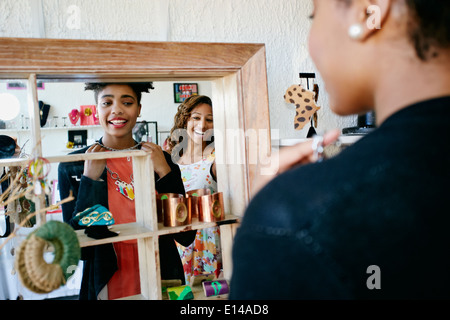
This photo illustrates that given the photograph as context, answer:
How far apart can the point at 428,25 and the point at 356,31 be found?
8 centimetres

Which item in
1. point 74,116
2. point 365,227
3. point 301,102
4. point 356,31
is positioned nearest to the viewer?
point 365,227

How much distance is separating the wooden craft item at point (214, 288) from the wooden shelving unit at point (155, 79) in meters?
0.03

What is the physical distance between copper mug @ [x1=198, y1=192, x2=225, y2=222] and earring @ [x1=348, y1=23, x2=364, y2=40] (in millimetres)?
901

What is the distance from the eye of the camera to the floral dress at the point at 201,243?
1320 millimetres

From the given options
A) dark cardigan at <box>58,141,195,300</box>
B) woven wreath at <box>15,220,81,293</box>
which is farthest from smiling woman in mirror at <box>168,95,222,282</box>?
woven wreath at <box>15,220,81,293</box>

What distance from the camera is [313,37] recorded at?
1.71 ft

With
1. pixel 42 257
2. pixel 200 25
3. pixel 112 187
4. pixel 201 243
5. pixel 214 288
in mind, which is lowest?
pixel 214 288

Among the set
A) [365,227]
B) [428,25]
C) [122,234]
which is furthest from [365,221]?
[122,234]

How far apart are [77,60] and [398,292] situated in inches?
40.4

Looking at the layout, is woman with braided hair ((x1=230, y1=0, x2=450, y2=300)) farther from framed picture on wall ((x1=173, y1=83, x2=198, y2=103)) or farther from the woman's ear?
framed picture on wall ((x1=173, y1=83, x2=198, y2=103))

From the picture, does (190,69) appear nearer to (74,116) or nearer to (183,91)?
(183,91)

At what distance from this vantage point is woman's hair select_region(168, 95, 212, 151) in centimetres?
129

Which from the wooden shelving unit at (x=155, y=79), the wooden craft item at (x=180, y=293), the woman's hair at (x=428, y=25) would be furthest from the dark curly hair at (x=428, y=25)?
the wooden craft item at (x=180, y=293)

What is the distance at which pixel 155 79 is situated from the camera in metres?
1.26
